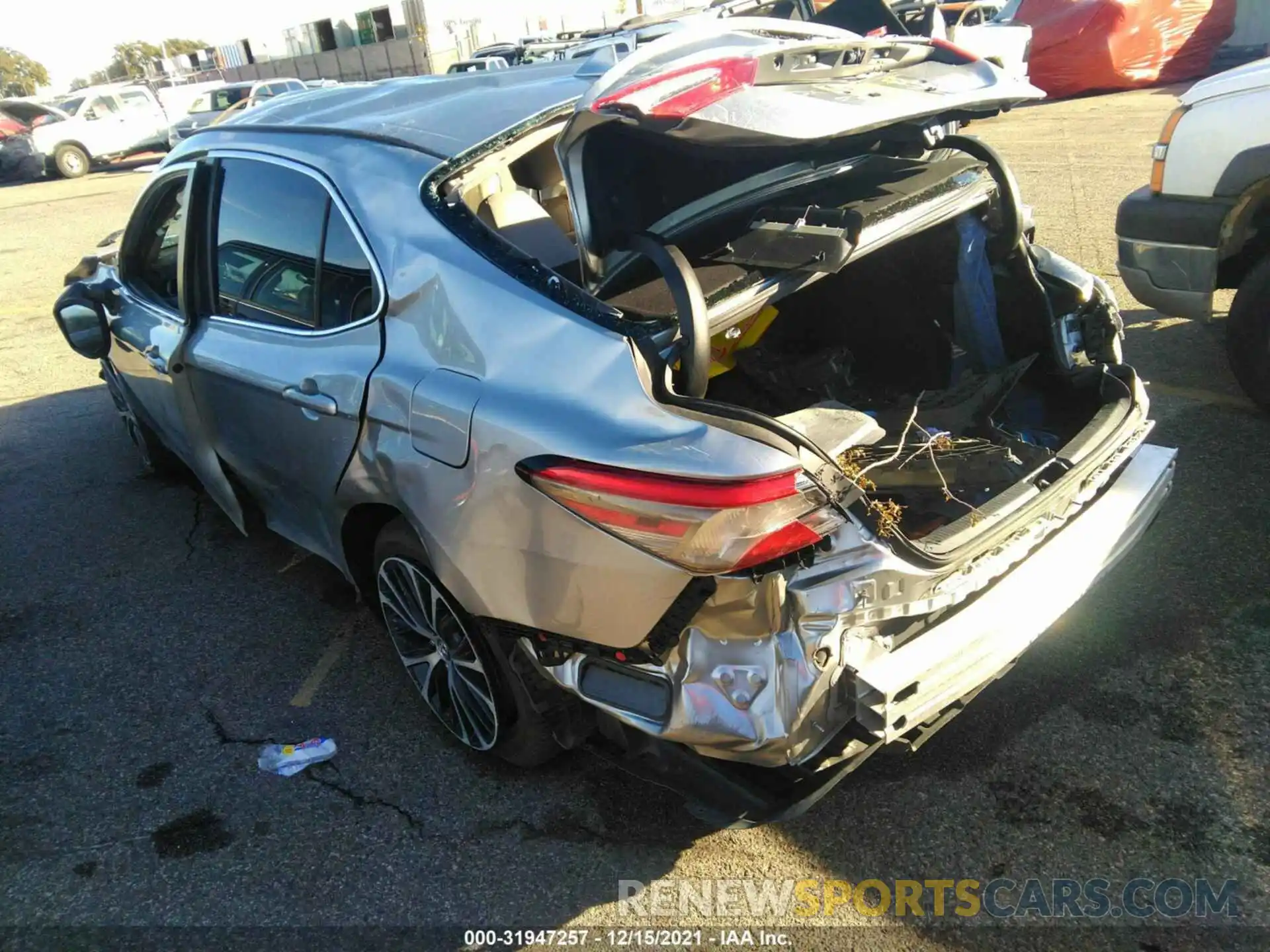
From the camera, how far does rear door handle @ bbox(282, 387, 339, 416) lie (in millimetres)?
2707

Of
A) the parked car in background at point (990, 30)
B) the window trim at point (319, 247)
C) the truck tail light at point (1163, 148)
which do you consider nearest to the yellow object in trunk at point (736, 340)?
the window trim at point (319, 247)

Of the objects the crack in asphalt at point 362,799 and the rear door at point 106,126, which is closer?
the crack in asphalt at point 362,799

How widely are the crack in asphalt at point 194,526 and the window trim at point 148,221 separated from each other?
45.0 inches

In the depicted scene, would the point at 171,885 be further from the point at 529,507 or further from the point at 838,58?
the point at 838,58

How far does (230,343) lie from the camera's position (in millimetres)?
3242

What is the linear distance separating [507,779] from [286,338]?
1511 millimetres

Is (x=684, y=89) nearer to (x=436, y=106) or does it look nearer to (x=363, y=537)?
(x=436, y=106)

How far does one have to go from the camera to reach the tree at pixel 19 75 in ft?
210

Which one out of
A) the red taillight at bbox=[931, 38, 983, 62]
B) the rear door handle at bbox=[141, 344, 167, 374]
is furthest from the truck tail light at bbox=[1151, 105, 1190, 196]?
the rear door handle at bbox=[141, 344, 167, 374]

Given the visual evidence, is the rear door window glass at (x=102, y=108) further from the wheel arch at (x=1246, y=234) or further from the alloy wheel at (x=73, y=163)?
the wheel arch at (x=1246, y=234)

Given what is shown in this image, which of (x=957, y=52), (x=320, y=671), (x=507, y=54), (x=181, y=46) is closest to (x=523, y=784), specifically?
(x=320, y=671)

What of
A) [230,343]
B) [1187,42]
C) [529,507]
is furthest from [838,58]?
[1187,42]

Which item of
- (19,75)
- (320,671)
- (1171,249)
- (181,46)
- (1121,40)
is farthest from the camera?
(181,46)

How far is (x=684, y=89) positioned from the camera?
7.13 ft
